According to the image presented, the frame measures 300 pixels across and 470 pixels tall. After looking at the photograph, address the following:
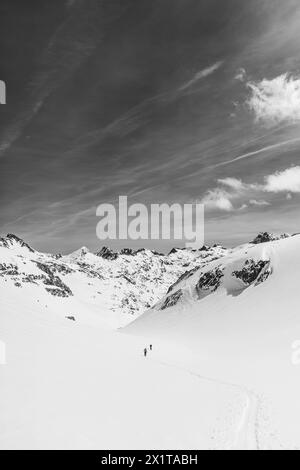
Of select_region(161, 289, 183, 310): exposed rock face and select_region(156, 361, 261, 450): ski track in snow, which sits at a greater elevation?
select_region(161, 289, 183, 310): exposed rock face

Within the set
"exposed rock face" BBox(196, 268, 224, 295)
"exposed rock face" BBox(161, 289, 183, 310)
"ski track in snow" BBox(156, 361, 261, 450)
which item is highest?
"exposed rock face" BBox(196, 268, 224, 295)

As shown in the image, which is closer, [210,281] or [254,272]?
[254,272]

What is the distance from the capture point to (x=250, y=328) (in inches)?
2448

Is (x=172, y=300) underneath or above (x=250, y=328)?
above

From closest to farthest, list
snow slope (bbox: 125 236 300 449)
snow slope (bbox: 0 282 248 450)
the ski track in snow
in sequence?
snow slope (bbox: 0 282 248 450), the ski track in snow, snow slope (bbox: 125 236 300 449)

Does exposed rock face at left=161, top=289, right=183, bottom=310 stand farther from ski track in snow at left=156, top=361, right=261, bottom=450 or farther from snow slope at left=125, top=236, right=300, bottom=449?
ski track in snow at left=156, top=361, right=261, bottom=450

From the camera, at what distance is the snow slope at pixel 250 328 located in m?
24.1

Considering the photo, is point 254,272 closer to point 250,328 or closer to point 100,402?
point 250,328

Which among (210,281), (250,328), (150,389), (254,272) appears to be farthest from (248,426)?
(210,281)

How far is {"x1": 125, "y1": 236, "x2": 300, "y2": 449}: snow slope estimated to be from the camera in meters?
24.1

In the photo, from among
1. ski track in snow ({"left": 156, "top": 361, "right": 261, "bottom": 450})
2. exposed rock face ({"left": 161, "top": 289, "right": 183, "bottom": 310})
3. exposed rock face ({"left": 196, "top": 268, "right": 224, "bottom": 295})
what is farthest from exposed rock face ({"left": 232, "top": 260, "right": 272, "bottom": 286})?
ski track in snow ({"left": 156, "top": 361, "right": 261, "bottom": 450})

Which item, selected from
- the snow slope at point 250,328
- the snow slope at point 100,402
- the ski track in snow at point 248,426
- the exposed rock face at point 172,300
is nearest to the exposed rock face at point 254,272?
the snow slope at point 250,328

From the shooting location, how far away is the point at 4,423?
1652cm
